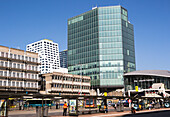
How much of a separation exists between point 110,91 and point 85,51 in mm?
25018

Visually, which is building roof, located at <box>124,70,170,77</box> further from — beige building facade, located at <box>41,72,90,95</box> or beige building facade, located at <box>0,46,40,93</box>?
beige building facade, located at <box>0,46,40,93</box>

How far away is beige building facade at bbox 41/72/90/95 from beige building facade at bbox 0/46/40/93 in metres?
5.08

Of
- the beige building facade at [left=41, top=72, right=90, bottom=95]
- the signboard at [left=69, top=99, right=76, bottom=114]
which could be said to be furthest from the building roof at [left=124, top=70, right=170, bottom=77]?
the signboard at [left=69, top=99, right=76, bottom=114]

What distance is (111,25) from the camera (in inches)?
4643

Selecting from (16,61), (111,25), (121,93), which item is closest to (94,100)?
(16,61)

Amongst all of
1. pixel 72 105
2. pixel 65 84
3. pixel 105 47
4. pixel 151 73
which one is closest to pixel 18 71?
pixel 65 84

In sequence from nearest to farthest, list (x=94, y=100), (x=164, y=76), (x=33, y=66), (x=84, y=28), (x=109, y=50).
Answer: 1. (x=94, y=100)
2. (x=33, y=66)
3. (x=164, y=76)
4. (x=109, y=50)
5. (x=84, y=28)

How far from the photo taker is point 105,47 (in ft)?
383

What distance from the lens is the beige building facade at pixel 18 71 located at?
264 ft

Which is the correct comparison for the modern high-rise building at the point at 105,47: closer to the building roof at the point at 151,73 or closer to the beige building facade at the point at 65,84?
the beige building facade at the point at 65,84

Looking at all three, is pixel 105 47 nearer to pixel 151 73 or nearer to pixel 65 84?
pixel 151 73

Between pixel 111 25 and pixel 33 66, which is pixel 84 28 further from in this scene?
pixel 33 66

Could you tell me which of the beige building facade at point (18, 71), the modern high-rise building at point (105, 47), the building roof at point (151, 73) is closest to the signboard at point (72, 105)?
the beige building facade at point (18, 71)

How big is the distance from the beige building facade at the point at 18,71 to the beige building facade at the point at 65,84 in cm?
508
